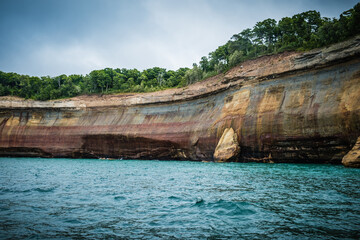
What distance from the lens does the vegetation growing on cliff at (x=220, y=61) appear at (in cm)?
3141

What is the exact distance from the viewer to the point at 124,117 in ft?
124

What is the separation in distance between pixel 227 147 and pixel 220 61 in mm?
31554

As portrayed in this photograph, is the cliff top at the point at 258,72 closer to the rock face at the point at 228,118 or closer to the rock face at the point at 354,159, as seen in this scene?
the rock face at the point at 228,118

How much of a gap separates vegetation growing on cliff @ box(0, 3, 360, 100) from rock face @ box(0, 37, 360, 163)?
3518 mm

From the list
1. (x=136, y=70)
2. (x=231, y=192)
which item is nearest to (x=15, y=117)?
(x=136, y=70)

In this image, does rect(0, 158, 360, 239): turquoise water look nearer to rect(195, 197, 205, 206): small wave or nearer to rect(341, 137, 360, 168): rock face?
rect(195, 197, 205, 206): small wave

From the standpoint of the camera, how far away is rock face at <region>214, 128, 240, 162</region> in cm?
2378

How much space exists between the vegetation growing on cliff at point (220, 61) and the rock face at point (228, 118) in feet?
11.5

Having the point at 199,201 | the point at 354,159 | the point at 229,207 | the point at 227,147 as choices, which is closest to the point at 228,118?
the point at 227,147

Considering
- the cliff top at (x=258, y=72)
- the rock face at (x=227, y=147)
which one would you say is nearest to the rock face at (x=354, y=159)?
the cliff top at (x=258, y=72)

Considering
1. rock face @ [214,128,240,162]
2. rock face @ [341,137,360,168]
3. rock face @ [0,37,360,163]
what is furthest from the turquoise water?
rock face @ [214,128,240,162]

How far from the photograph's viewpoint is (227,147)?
2427cm

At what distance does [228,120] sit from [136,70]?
42.4 m

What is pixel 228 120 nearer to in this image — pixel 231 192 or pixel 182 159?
pixel 182 159
